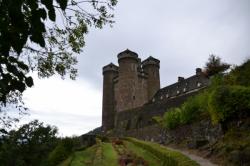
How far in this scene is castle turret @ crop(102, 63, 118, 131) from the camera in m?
61.9

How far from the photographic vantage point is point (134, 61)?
60750 mm

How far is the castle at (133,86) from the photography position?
58.2 metres

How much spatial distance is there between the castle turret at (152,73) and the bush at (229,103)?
47282 mm

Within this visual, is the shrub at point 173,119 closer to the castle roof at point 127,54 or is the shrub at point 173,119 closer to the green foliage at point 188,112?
the green foliage at point 188,112

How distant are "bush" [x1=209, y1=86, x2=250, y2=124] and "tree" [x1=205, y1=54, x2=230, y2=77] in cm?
679

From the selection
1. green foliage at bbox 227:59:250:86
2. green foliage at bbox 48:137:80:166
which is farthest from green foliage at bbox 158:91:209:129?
green foliage at bbox 48:137:80:166

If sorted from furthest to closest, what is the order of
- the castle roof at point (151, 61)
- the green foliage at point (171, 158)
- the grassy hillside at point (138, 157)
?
the castle roof at point (151, 61), the grassy hillside at point (138, 157), the green foliage at point (171, 158)

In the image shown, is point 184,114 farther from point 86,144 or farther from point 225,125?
point 86,144

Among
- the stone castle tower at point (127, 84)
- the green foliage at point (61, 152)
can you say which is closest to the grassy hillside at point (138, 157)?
the green foliage at point (61, 152)

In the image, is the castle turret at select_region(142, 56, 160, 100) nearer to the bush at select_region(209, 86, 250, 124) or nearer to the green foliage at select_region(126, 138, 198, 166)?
the green foliage at select_region(126, 138, 198, 166)

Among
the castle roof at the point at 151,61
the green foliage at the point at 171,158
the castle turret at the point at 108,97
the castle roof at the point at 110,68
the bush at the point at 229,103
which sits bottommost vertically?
the green foliage at the point at 171,158

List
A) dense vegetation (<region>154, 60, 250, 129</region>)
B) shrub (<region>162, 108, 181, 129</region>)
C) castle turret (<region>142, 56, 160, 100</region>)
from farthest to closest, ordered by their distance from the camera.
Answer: castle turret (<region>142, 56, 160, 100</region>)
shrub (<region>162, 108, 181, 129</region>)
dense vegetation (<region>154, 60, 250, 129</region>)

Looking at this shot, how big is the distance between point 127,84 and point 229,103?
4221cm

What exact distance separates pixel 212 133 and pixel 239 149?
20.9ft
